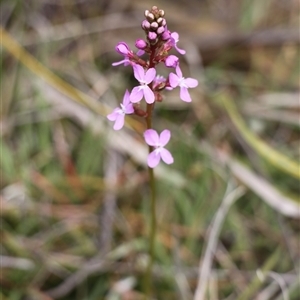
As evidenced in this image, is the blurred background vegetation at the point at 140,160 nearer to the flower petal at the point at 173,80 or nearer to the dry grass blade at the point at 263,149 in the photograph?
the dry grass blade at the point at 263,149

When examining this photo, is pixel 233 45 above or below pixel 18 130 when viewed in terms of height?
above

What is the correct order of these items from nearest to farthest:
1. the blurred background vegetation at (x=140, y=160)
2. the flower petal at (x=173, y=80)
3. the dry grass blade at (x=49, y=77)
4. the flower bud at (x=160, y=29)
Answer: the flower bud at (x=160, y=29) → the flower petal at (x=173, y=80) → the blurred background vegetation at (x=140, y=160) → the dry grass blade at (x=49, y=77)

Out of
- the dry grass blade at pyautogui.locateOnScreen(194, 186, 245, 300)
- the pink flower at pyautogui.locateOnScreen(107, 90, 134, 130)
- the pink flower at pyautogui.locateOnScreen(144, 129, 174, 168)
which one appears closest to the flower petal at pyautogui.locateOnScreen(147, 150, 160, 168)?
the pink flower at pyautogui.locateOnScreen(144, 129, 174, 168)

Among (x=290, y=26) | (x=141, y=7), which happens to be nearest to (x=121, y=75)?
(x=141, y=7)

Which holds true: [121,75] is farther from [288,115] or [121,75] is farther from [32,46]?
[288,115]

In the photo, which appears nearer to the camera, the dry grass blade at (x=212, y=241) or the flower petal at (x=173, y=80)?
the flower petal at (x=173, y=80)

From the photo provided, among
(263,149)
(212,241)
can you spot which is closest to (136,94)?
(212,241)

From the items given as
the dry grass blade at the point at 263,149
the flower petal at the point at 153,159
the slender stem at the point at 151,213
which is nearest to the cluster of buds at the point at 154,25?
the slender stem at the point at 151,213
